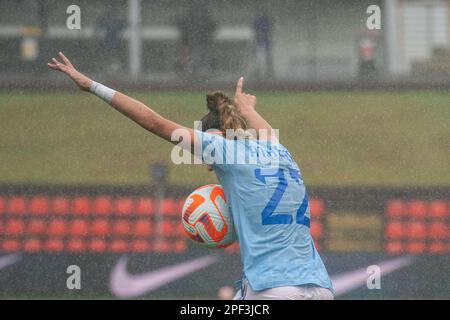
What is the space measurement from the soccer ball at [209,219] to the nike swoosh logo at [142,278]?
19.0 feet

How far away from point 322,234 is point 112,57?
6.68m

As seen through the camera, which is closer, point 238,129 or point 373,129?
point 238,129

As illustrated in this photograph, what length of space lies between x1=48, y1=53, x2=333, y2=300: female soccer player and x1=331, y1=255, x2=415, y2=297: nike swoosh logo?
6.05 m

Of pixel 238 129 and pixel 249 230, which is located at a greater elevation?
pixel 238 129

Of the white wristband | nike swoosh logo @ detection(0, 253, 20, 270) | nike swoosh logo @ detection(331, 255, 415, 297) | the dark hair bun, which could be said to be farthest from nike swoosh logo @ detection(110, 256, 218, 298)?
the white wristband

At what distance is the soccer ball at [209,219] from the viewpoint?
5.67m

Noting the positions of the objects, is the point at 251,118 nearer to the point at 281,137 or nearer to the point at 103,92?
the point at 103,92

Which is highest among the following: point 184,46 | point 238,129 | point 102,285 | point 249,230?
point 184,46

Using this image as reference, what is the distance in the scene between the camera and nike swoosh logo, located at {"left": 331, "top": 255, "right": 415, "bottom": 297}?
11398mm

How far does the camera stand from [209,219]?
5672 mm

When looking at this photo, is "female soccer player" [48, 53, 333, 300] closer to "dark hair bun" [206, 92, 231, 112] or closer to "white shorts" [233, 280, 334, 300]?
"white shorts" [233, 280, 334, 300]
